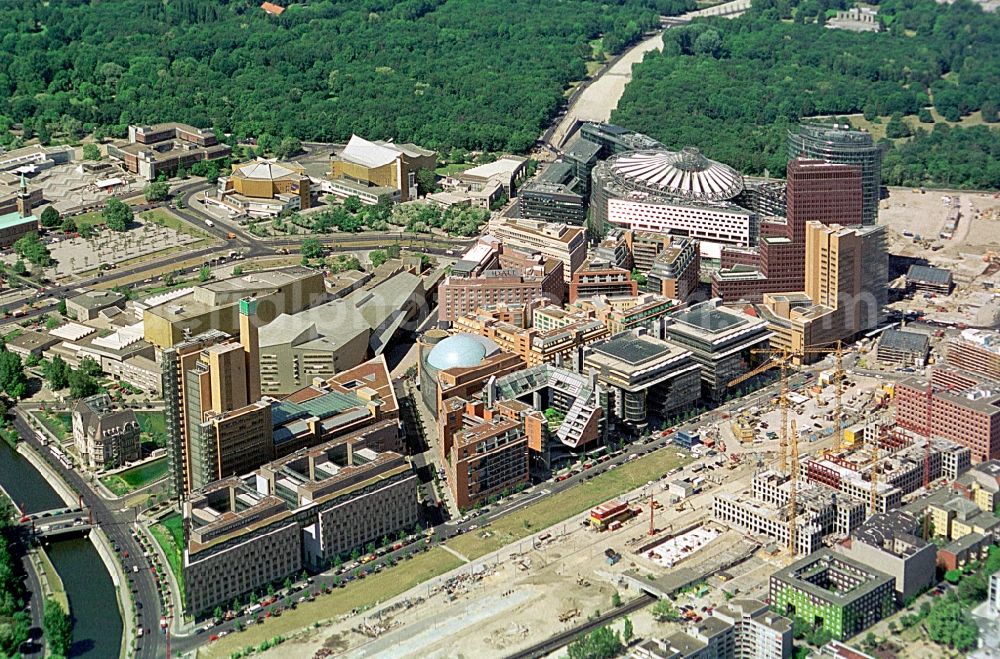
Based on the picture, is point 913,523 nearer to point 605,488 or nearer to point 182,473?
point 605,488

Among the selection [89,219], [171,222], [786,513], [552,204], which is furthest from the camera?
[89,219]

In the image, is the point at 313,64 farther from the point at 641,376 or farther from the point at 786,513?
the point at 786,513

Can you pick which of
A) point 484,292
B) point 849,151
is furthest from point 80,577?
point 849,151

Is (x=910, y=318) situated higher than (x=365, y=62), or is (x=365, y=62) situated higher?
(x=365, y=62)

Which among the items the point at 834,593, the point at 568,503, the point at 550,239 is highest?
the point at 550,239

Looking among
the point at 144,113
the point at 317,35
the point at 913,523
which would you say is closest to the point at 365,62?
the point at 317,35

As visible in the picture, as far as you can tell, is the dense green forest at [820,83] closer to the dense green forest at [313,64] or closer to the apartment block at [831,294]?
the dense green forest at [313,64]
